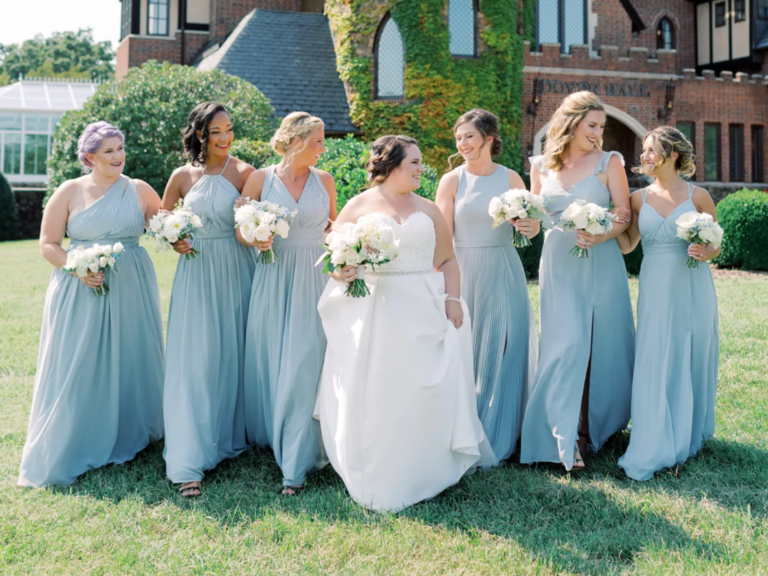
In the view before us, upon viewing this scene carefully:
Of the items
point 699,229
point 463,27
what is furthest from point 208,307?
point 463,27

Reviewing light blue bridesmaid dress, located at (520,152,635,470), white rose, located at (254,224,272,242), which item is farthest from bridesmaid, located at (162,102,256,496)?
light blue bridesmaid dress, located at (520,152,635,470)

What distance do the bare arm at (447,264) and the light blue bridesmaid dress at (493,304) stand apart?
52 centimetres

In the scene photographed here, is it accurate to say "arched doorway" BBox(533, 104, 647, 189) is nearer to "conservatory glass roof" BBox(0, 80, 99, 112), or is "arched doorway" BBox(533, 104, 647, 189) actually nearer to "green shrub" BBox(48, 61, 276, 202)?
"green shrub" BBox(48, 61, 276, 202)

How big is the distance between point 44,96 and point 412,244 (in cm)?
3221

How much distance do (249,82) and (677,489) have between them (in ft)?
56.7

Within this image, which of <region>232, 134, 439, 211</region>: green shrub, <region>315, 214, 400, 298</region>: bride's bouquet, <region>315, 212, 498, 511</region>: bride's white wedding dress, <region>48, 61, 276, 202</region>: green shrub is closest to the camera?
<region>315, 214, 400, 298</region>: bride's bouquet

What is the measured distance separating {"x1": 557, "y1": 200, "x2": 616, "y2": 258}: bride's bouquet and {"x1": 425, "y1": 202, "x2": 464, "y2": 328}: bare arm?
0.74 m

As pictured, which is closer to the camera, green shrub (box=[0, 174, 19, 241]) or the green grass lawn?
the green grass lawn

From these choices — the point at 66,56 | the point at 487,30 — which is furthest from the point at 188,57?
the point at 66,56

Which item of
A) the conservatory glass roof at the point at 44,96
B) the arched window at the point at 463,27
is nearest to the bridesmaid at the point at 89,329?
the arched window at the point at 463,27

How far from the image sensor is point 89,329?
4.69 meters

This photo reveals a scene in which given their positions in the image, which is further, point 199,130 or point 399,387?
point 199,130

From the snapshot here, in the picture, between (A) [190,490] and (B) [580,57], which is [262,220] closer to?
(A) [190,490]

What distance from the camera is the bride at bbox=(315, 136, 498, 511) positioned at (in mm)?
4125
